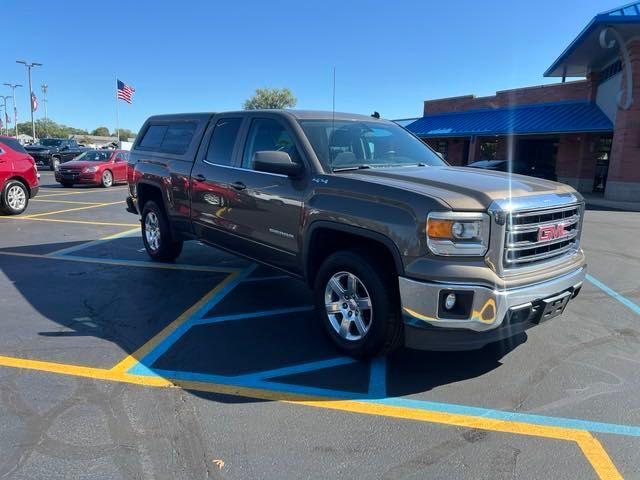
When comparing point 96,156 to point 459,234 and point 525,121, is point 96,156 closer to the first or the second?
point 459,234

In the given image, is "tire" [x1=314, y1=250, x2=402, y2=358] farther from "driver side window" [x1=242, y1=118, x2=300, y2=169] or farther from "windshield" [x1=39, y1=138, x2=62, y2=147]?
"windshield" [x1=39, y1=138, x2=62, y2=147]

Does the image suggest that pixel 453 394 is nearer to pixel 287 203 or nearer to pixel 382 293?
pixel 382 293

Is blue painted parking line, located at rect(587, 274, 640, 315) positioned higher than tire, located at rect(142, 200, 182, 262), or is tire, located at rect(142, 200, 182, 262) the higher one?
tire, located at rect(142, 200, 182, 262)

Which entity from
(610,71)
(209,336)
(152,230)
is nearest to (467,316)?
(209,336)

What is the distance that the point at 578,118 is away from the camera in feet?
75.0

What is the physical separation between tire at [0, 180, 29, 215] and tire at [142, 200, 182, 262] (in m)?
5.92

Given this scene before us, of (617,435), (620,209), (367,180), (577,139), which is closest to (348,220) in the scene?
(367,180)

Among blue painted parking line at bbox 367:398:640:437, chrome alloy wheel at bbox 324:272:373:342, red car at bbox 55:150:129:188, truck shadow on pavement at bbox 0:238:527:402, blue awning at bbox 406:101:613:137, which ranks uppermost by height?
blue awning at bbox 406:101:613:137

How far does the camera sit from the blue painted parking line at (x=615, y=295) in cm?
542

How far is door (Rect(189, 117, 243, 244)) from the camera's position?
5.24 meters

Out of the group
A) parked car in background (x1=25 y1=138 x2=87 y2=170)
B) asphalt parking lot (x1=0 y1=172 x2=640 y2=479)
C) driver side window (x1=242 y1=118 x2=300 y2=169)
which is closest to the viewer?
asphalt parking lot (x1=0 y1=172 x2=640 y2=479)

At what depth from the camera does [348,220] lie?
371cm

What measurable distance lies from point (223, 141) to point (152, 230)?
2.32 metres

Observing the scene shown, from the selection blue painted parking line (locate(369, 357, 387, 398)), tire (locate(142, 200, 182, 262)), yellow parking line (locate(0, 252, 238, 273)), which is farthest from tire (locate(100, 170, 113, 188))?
blue painted parking line (locate(369, 357, 387, 398))
